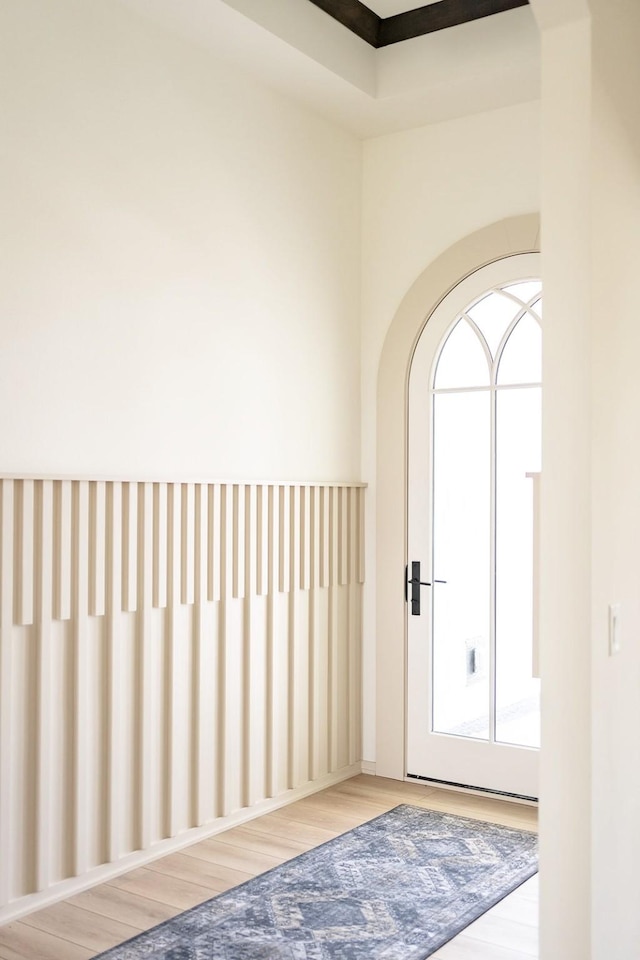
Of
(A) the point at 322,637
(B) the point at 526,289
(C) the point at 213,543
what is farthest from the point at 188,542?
(B) the point at 526,289

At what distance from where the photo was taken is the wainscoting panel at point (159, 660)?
2.76 metres

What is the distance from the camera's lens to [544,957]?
6.21ft

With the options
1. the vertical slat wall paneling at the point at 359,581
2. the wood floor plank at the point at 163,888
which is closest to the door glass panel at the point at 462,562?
the vertical slat wall paneling at the point at 359,581

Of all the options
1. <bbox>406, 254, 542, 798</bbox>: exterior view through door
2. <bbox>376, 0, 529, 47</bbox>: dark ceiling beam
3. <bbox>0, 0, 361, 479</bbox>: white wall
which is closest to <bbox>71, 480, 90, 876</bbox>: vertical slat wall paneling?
<bbox>0, 0, 361, 479</bbox>: white wall

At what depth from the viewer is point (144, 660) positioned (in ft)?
10.3

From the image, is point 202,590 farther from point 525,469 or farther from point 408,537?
point 525,469

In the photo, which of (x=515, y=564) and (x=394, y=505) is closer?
(x=515, y=564)

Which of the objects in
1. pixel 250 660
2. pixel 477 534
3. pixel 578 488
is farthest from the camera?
pixel 477 534

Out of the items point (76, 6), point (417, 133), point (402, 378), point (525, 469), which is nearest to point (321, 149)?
point (417, 133)

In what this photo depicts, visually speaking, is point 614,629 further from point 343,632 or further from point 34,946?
point 343,632

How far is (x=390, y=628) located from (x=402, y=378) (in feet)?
3.58

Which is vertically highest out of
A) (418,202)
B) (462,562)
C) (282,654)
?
(418,202)

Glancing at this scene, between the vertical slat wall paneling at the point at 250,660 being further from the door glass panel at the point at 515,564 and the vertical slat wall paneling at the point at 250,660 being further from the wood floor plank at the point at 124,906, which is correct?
the door glass panel at the point at 515,564

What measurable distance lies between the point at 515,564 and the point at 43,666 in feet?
6.29
